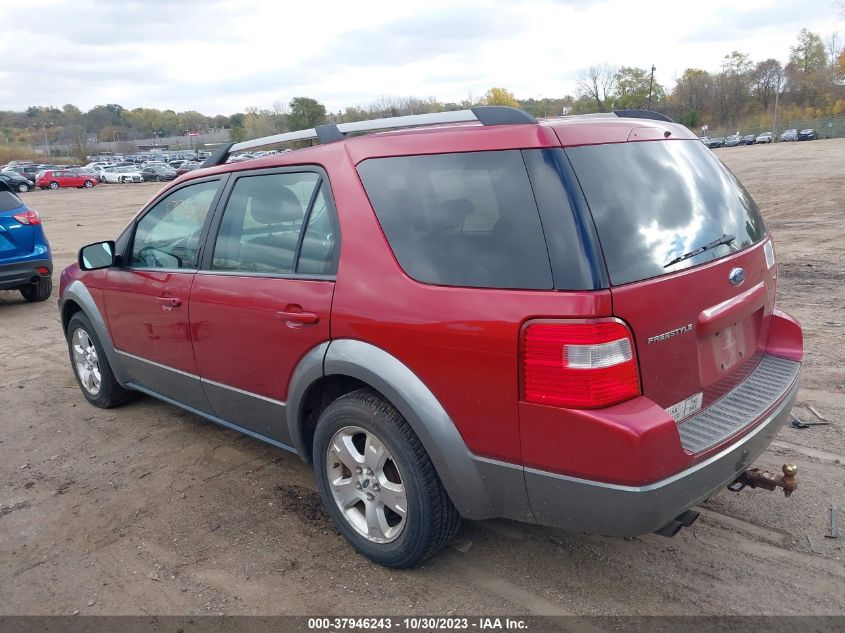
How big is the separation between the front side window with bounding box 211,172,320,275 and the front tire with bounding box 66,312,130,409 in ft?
5.89

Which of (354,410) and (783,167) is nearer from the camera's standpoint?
(354,410)

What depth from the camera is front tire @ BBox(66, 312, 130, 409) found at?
4.94 metres

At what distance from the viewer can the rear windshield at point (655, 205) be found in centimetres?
240

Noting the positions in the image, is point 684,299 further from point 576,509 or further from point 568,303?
point 576,509

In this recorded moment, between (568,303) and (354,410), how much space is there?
3.56 feet

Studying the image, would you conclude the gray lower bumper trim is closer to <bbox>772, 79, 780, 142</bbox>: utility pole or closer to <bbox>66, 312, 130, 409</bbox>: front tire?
<bbox>66, 312, 130, 409</bbox>: front tire

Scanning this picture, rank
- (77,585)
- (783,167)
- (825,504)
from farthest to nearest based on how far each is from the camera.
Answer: (783,167), (825,504), (77,585)

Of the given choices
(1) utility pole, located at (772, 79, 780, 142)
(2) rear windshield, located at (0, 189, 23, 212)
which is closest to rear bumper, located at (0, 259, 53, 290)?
(2) rear windshield, located at (0, 189, 23, 212)

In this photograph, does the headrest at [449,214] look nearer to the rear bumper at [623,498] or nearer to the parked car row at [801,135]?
the rear bumper at [623,498]

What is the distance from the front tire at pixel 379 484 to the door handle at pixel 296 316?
1.22 ft

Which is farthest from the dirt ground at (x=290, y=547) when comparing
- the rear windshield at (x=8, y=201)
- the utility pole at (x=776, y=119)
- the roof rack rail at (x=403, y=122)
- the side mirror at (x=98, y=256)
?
the utility pole at (x=776, y=119)

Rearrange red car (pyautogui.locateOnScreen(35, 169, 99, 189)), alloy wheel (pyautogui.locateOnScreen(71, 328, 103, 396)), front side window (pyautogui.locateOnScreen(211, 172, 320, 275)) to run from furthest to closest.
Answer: red car (pyautogui.locateOnScreen(35, 169, 99, 189)) → alloy wheel (pyautogui.locateOnScreen(71, 328, 103, 396)) → front side window (pyautogui.locateOnScreen(211, 172, 320, 275))

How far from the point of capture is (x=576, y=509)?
241 centimetres

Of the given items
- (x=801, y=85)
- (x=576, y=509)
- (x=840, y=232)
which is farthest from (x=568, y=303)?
(x=801, y=85)
